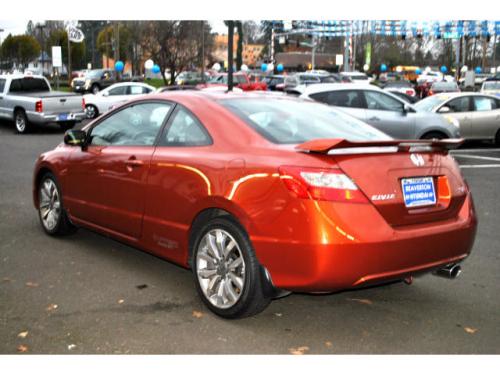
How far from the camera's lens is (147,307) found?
15.3 feet

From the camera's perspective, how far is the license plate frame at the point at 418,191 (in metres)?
4.18

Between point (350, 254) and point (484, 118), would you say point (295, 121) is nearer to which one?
point (350, 254)

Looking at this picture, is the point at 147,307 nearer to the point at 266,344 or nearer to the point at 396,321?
the point at 266,344

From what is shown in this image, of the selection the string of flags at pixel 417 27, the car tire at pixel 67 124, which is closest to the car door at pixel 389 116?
the car tire at pixel 67 124

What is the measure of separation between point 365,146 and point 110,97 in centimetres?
2165

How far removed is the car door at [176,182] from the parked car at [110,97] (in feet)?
65.2

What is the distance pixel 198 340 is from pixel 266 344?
0.43 metres

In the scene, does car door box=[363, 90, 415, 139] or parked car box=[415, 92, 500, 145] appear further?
parked car box=[415, 92, 500, 145]

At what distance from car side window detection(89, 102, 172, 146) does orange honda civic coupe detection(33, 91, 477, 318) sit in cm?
2

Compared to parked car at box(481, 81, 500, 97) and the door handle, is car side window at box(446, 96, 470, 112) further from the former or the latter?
the door handle

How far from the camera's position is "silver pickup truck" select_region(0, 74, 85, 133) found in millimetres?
19562

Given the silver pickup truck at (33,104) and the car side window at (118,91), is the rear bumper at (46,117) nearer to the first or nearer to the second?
the silver pickup truck at (33,104)

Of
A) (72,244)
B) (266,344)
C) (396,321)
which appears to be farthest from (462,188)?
(72,244)

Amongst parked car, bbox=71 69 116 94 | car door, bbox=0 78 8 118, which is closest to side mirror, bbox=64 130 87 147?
car door, bbox=0 78 8 118
